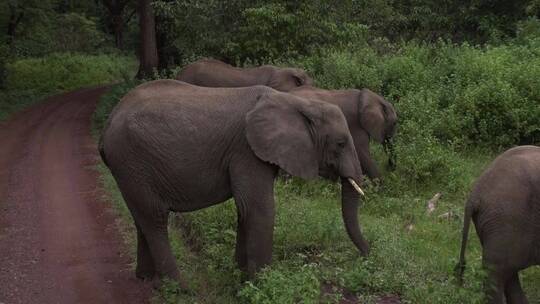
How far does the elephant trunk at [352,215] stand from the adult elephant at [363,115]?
8.39 feet

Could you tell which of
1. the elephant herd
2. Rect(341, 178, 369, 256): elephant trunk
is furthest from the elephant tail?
Rect(341, 178, 369, 256): elephant trunk

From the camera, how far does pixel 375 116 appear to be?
36.5ft

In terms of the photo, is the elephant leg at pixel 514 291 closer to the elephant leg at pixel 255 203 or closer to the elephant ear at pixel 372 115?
the elephant leg at pixel 255 203

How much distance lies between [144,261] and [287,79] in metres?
6.57

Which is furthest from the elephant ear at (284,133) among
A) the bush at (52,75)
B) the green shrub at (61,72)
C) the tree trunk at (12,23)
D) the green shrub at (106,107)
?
the tree trunk at (12,23)

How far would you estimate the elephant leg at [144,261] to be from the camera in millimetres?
8227

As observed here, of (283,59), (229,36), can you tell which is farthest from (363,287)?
(229,36)

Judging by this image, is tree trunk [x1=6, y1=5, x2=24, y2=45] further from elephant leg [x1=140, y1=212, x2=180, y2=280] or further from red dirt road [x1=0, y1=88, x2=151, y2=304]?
elephant leg [x1=140, y1=212, x2=180, y2=280]

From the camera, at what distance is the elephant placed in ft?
21.1

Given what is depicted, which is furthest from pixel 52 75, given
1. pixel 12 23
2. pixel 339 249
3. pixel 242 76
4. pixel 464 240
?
pixel 464 240

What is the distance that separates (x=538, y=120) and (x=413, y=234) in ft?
17.9

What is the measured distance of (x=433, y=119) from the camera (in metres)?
13.7

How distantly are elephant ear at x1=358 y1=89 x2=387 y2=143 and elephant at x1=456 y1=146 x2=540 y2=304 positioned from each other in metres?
4.40

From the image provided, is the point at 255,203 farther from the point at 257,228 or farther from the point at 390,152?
the point at 390,152
